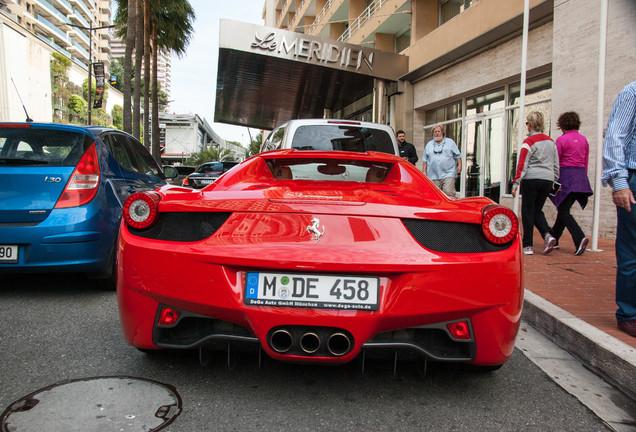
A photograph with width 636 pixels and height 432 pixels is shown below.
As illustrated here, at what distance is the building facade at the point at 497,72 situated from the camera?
7.86m

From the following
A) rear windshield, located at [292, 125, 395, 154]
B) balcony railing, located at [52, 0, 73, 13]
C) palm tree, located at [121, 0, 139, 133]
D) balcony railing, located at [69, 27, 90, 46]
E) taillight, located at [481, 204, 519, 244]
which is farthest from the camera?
balcony railing, located at [69, 27, 90, 46]

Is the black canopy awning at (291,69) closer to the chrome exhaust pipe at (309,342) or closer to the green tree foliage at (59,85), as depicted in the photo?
the chrome exhaust pipe at (309,342)

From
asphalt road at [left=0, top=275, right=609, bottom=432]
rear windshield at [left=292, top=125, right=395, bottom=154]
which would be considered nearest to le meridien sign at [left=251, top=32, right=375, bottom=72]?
rear windshield at [left=292, top=125, right=395, bottom=154]

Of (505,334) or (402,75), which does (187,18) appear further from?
(505,334)

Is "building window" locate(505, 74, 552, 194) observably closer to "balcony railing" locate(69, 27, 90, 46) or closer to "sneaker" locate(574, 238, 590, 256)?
"sneaker" locate(574, 238, 590, 256)

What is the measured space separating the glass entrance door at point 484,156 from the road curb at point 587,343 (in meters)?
8.91

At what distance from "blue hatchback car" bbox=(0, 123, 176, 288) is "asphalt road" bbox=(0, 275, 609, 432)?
942 mm

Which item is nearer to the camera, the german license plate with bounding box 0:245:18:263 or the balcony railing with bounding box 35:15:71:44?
the german license plate with bounding box 0:245:18:263

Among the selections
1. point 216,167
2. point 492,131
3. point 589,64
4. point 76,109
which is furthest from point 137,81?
point 76,109

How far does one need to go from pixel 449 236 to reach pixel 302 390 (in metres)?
1.01

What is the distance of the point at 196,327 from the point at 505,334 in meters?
1.40

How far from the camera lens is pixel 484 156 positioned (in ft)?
42.4

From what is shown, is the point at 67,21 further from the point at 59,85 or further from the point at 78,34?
the point at 59,85

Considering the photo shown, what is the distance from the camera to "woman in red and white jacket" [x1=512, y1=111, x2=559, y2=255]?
6.37m
